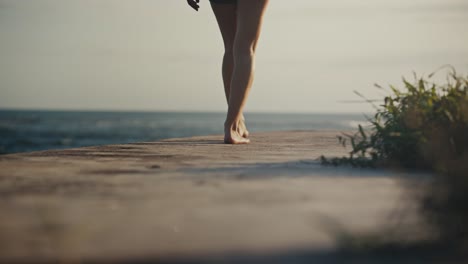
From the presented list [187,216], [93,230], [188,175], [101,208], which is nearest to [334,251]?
[187,216]

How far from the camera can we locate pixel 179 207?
1.47 metres

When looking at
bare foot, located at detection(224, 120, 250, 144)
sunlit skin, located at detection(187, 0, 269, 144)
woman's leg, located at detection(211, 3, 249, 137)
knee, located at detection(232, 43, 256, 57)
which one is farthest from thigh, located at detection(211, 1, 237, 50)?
bare foot, located at detection(224, 120, 250, 144)

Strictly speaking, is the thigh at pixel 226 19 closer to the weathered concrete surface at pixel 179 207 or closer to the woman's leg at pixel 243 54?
the woman's leg at pixel 243 54

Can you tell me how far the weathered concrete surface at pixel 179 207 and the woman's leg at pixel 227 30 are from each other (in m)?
1.94

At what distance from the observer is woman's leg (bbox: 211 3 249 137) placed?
4.14m

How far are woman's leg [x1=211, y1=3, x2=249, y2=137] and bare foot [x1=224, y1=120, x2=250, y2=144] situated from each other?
0.08 metres

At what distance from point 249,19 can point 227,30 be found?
2.06 feet

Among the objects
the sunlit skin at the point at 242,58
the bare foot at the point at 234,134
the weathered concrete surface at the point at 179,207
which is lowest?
the bare foot at the point at 234,134

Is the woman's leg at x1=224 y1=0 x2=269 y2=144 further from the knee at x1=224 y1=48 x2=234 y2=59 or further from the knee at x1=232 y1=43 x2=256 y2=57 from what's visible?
the knee at x1=224 y1=48 x2=234 y2=59

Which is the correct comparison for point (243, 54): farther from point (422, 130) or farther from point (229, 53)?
point (422, 130)

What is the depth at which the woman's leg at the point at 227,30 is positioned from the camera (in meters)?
4.14

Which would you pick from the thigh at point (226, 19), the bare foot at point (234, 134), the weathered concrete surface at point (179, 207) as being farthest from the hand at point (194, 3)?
the weathered concrete surface at point (179, 207)


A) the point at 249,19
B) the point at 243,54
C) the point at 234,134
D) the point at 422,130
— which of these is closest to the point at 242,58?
the point at 243,54

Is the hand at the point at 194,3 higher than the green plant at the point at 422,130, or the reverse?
the hand at the point at 194,3
